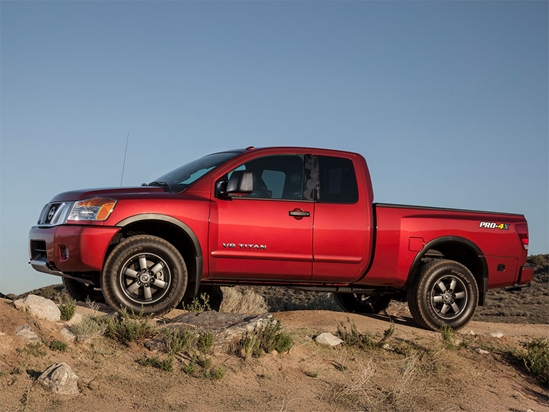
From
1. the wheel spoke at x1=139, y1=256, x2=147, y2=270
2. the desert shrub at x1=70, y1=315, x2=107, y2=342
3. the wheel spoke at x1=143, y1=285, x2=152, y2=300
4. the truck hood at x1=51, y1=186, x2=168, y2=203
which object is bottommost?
the desert shrub at x1=70, y1=315, x2=107, y2=342

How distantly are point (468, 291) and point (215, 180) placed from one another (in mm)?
3799

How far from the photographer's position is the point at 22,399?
20.0 ft

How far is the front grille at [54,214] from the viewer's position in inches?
334

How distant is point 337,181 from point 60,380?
435 cm

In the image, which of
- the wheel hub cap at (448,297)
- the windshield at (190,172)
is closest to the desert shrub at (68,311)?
the windshield at (190,172)

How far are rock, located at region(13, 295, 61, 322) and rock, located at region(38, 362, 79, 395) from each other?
1.38 metres

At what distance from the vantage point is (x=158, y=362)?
7.04 m

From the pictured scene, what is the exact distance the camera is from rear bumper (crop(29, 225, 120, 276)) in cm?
816

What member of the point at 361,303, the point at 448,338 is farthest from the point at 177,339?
the point at 361,303

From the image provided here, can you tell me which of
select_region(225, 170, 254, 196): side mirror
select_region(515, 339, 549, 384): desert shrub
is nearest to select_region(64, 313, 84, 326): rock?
select_region(225, 170, 254, 196): side mirror

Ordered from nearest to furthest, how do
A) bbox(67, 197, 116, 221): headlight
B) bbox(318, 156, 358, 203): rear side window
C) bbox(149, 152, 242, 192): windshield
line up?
1. bbox(67, 197, 116, 221): headlight
2. bbox(149, 152, 242, 192): windshield
3. bbox(318, 156, 358, 203): rear side window

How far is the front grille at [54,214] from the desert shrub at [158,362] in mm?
2194

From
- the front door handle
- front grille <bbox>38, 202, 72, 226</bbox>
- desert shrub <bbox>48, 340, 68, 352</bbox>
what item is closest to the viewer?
desert shrub <bbox>48, 340, 68, 352</bbox>

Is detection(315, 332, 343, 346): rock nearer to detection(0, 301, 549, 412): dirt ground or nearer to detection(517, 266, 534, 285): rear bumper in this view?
detection(0, 301, 549, 412): dirt ground
